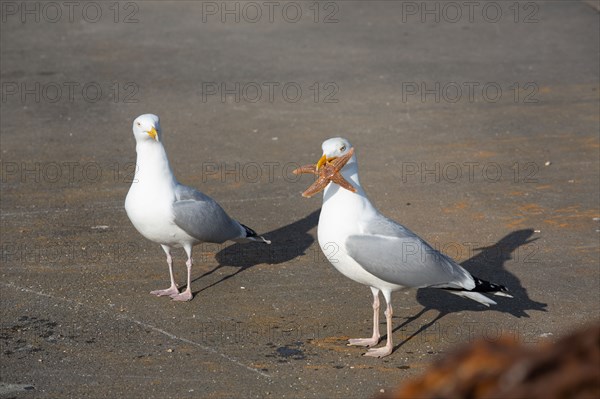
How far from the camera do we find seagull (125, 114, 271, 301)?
753 cm

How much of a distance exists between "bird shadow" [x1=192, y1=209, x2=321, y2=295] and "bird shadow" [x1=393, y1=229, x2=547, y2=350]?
139 cm

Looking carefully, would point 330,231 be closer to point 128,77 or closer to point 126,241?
point 126,241

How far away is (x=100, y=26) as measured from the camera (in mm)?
16859

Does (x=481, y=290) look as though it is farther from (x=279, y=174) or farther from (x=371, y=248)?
(x=279, y=174)

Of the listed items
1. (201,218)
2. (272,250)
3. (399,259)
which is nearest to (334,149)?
(399,259)

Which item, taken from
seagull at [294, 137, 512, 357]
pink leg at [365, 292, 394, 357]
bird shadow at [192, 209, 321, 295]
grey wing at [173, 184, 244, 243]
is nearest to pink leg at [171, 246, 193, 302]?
grey wing at [173, 184, 244, 243]

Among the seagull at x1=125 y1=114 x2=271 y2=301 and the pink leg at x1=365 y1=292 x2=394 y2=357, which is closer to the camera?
the pink leg at x1=365 y1=292 x2=394 y2=357

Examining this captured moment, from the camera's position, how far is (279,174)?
10.9 meters

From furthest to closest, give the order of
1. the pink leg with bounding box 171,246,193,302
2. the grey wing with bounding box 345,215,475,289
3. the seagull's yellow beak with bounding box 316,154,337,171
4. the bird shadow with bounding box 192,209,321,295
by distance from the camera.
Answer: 1. the bird shadow with bounding box 192,209,321,295
2. the pink leg with bounding box 171,246,193,302
3. the seagull's yellow beak with bounding box 316,154,337,171
4. the grey wing with bounding box 345,215,475,289

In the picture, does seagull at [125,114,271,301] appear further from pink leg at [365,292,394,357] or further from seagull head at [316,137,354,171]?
pink leg at [365,292,394,357]

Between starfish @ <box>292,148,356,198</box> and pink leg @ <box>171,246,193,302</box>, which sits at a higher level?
starfish @ <box>292,148,356,198</box>

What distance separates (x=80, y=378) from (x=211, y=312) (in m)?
1.40

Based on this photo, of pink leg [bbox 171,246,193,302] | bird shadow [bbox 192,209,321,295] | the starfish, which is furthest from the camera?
bird shadow [bbox 192,209,321,295]

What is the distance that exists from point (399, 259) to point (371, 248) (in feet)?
0.78
